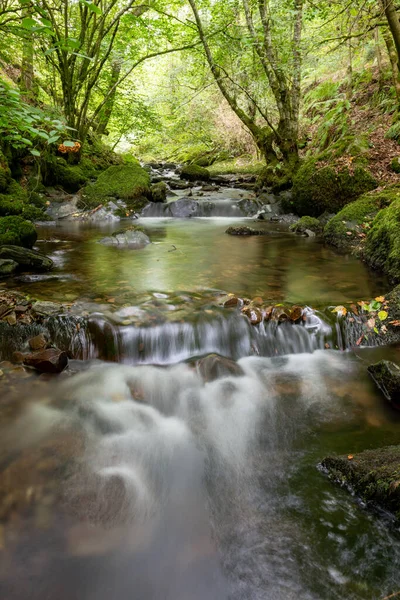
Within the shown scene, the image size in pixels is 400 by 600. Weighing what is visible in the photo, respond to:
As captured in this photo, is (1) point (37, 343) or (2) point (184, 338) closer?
(1) point (37, 343)

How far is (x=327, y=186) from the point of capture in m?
9.05

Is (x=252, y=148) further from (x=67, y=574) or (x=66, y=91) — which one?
(x=67, y=574)

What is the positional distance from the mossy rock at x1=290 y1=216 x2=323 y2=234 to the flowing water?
4.07m

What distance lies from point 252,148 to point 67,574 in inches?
875

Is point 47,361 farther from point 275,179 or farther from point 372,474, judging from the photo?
point 275,179

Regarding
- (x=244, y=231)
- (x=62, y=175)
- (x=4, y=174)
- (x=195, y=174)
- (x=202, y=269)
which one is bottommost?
(x=202, y=269)

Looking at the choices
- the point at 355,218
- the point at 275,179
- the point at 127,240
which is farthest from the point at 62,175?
the point at 355,218

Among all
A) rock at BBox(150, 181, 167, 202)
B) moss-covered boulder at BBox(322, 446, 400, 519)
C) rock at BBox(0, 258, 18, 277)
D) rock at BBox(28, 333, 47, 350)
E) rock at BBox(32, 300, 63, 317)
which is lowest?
moss-covered boulder at BBox(322, 446, 400, 519)

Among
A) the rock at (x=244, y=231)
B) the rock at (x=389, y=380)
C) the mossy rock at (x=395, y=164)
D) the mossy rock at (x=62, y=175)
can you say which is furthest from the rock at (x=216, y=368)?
the mossy rock at (x=62, y=175)

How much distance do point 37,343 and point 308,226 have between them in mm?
7245

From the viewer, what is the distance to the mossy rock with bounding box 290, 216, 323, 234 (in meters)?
9.03

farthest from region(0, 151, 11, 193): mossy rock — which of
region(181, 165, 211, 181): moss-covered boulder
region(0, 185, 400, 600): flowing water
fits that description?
region(181, 165, 211, 181): moss-covered boulder

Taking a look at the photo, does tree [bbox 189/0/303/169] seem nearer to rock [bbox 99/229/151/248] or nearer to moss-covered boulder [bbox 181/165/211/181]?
moss-covered boulder [bbox 181/165/211/181]

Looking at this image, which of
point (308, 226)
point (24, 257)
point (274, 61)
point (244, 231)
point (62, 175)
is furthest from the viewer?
point (62, 175)
